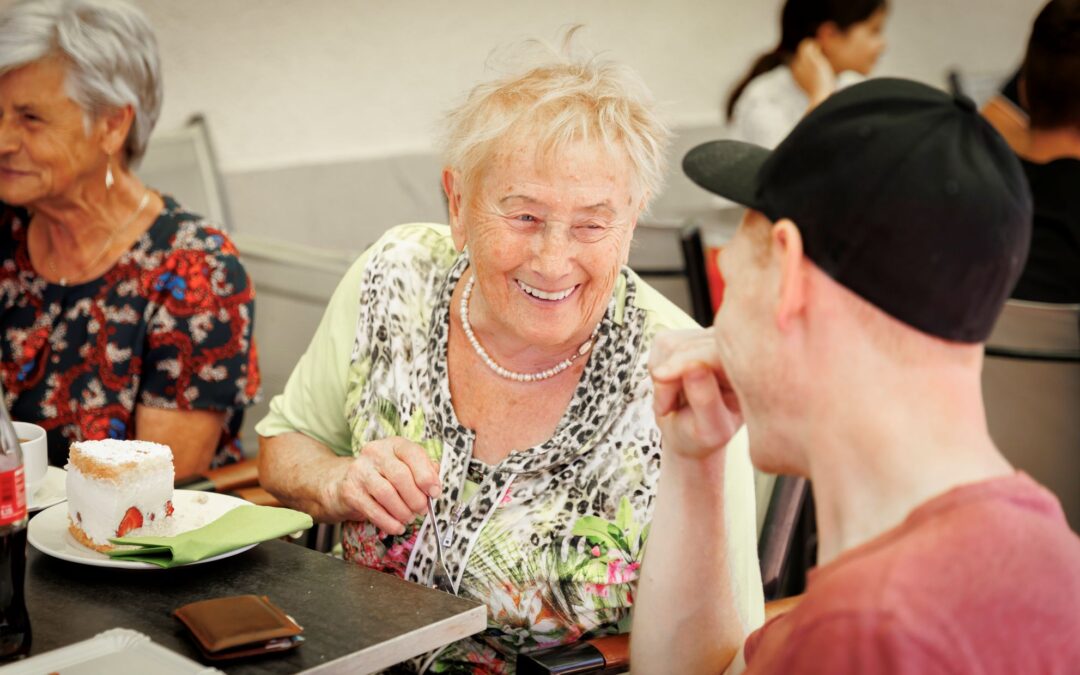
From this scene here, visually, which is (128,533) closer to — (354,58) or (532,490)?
(532,490)

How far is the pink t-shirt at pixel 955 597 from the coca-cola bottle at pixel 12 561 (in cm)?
82

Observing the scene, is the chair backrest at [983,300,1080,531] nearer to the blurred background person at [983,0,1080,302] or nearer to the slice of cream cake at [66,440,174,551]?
the blurred background person at [983,0,1080,302]

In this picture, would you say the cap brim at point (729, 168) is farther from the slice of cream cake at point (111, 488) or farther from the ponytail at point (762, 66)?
the ponytail at point (762, 66)

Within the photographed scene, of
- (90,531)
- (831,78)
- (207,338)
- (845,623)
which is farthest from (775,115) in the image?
(845,623)

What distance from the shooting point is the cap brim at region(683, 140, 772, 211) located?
114cm

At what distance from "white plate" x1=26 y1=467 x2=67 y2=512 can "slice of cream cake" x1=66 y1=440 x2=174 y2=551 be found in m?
0.14

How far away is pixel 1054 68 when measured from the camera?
3.04 meters

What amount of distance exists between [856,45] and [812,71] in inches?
10.4

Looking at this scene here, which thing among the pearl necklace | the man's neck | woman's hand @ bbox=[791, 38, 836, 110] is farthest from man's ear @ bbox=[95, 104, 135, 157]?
woman's hand @ bbox=[791, 38, 836, 110]

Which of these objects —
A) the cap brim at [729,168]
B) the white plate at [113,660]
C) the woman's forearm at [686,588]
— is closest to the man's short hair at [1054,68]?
the woman's forearm at [686,588]

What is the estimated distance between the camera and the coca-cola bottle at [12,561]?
127 cm

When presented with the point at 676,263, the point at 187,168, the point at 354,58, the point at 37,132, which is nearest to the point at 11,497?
the point at 37,132

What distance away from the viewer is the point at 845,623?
2.99ft

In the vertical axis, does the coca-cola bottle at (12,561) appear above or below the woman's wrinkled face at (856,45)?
below
